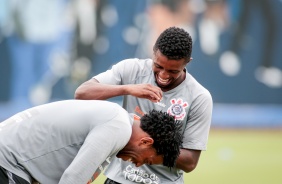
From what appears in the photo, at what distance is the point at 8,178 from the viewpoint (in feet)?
17.5

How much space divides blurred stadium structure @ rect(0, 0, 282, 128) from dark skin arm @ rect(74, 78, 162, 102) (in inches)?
336

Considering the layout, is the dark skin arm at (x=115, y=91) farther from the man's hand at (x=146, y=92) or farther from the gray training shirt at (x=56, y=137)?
the gray training shirt at (x=56, y=137)

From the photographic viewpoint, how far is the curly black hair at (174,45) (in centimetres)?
626

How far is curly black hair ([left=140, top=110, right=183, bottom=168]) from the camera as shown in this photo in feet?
17.8

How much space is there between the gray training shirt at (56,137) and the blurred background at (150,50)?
334 inches

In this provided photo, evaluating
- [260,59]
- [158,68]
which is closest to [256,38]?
[260,59]

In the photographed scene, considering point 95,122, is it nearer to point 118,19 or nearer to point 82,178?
point 82,178

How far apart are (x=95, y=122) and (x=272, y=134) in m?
10.8

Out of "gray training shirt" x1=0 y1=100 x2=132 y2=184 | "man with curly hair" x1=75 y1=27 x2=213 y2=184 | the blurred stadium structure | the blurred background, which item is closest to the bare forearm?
"man with curly hair" x1=75 y1=27 x2=213 y2=184

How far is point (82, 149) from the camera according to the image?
5.16m

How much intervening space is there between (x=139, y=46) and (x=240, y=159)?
3.38 meters

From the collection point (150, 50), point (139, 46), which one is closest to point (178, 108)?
point (150, 50)

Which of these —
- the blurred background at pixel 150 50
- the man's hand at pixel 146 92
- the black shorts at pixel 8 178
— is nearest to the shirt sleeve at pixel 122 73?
the man's hand at pixel 146 92

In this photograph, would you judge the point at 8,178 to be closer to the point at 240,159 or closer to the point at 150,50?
the point at 240,159
